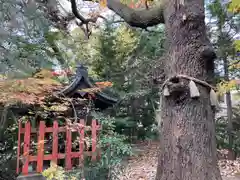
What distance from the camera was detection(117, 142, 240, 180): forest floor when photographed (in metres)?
5.39

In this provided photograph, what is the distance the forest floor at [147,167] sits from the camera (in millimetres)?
5391

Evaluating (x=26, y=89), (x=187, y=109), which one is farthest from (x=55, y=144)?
(x=187, y=109)

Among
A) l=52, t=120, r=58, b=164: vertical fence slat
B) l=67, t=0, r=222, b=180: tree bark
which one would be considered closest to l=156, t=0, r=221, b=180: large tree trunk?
l=67, t=0, r=222, b=180: tree bark

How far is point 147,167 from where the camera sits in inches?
249

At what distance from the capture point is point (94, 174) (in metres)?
3.45

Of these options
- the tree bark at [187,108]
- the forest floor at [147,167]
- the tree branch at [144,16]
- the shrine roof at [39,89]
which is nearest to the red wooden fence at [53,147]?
the shrine roof at [39,89]

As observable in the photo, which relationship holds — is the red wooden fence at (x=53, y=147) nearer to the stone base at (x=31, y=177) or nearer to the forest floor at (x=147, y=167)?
the stone base at (x=31, y=177)

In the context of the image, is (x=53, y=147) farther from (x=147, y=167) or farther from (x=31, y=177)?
(x=147, y=167)

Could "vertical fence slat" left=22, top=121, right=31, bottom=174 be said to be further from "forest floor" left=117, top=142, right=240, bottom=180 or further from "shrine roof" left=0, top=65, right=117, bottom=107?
"forest floor" left=117, top=142, right=240, bottom=180

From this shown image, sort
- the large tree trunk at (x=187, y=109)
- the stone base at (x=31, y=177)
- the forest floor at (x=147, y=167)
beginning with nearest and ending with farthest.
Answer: the large tree trunk at (x=187, y=109) < the stone base at (x=31, y=177) < the forest floor at (x=147, y=167)

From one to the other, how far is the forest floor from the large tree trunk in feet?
6.17

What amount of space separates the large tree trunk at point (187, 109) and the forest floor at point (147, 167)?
6.17 feet

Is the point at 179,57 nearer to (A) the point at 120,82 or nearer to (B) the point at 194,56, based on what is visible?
(B) the point at 194,56

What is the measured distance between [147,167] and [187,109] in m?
4.03
